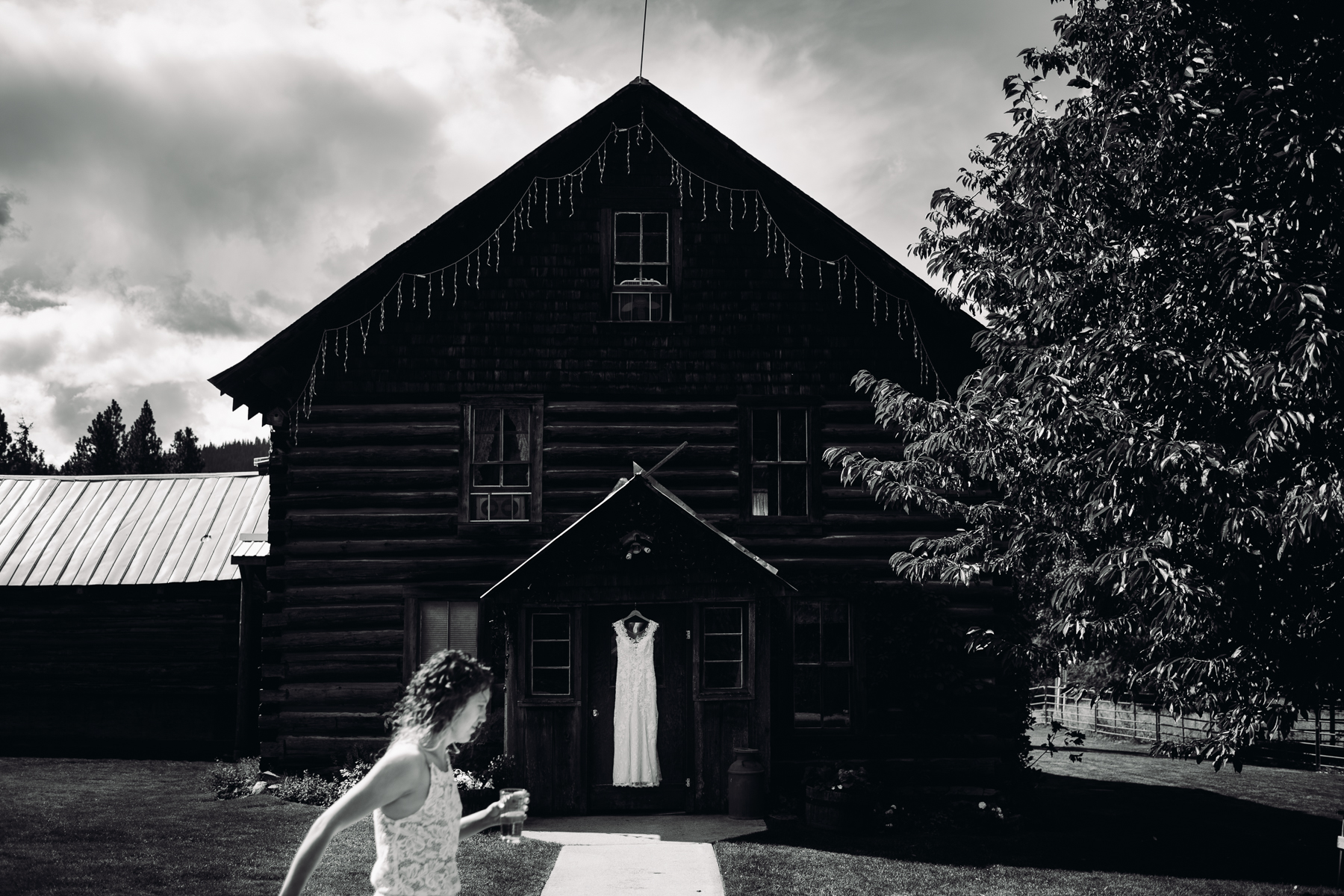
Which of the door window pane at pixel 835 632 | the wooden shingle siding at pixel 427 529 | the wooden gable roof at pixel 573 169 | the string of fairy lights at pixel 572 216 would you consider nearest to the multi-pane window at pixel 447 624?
the wooden shingle siding at pixel 427 529

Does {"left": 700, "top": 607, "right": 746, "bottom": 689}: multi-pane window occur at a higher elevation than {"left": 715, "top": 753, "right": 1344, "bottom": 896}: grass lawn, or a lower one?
higher

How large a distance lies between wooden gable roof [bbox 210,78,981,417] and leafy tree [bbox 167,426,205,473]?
2331 inches

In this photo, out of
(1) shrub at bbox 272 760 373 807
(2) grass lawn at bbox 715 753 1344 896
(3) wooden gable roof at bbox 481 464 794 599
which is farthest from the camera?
(1) shrub at bbox 272 760 373 807

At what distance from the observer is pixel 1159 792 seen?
17.6 m

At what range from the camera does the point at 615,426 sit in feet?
50.9

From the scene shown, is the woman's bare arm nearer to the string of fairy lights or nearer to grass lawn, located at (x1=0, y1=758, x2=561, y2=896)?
grass lawn, located at (x1=0, y1=758, x2=561, y2=896)

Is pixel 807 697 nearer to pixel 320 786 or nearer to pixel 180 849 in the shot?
pixel 320 786

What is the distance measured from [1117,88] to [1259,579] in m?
4.78

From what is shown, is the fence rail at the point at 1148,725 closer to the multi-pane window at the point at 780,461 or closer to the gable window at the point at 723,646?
the multi-pane window at the point at 780,461

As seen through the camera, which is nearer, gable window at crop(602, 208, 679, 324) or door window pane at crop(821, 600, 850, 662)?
door window pane at crop(821, 600, 850, 662)

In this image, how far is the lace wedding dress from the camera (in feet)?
46.0

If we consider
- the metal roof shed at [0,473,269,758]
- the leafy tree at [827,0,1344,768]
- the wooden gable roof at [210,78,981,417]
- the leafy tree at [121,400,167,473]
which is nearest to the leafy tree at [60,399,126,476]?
the leafy tree at [121,400,167,473]

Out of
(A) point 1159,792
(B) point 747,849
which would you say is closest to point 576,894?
(B) point 747,849

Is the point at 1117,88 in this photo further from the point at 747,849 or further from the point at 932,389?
the point at 747,849
